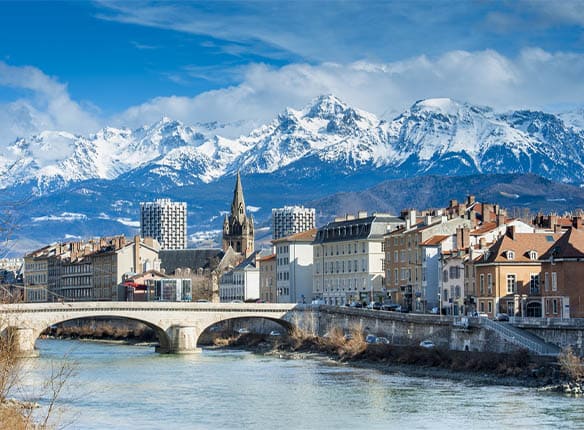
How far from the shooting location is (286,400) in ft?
201

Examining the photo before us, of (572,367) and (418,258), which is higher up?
(418,258)

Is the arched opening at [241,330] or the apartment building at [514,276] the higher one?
the apartment building at [514,276]

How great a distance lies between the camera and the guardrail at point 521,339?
225 feet

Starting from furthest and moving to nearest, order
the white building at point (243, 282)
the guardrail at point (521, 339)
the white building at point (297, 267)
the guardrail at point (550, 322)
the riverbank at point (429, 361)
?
the white building at point (243, 282) < the white building at point (297, 267) < the guardrail at point (521, 339) < the guardrail at point (550, 322) < the riverbank at point (429, 361)

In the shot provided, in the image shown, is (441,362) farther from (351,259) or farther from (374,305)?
(351,259)

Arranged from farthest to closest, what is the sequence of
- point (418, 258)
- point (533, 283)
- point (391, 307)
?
1. point (391, 307)
2. point (418, 258)
3. point (533, 283)

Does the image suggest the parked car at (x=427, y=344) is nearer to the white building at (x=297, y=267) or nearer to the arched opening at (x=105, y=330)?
the arched opening at (x=105, y=330)

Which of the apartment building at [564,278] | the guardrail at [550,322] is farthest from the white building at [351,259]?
the guardrail at [550,322]

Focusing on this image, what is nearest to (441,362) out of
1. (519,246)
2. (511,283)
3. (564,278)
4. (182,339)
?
(564,278)

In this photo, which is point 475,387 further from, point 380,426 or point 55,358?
point 55,358

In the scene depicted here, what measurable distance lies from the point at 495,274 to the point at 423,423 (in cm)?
3500

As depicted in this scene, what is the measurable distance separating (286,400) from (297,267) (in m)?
76.0

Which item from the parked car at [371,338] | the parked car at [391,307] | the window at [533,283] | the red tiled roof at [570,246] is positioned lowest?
the parked car at [371,338]

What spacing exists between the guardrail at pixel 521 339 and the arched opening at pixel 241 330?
3706cm
